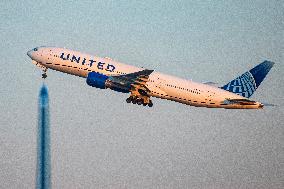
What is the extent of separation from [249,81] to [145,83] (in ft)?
59.1

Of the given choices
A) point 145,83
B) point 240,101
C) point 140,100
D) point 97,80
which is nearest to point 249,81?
point 240,101

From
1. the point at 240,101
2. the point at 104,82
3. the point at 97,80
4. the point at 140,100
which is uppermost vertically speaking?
the point at 97,80

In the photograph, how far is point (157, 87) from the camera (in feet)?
250

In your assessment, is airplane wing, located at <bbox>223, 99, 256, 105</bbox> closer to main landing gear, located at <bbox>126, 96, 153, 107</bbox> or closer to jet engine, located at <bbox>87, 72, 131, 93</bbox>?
main landing gear, located at <bbox>126, 96, 153, 107</bbox>

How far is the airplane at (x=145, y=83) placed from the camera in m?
73.9

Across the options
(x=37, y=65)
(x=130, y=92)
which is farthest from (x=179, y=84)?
(x=37, y=65)

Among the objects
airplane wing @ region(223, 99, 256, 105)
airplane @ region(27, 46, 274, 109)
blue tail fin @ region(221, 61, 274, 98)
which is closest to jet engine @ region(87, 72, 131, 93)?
airplane @ region(27, 46, 274, 109)

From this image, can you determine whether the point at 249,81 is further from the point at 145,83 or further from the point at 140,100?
the point at 140,100

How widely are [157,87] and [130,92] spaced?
4565mm

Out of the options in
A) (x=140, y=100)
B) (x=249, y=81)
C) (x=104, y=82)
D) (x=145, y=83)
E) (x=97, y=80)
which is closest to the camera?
(x=97, y=80)

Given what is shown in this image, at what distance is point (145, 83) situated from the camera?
7594 cm

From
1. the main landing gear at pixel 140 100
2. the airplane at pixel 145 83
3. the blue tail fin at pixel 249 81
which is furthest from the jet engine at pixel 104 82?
the blue tail fin at pixel 249 81

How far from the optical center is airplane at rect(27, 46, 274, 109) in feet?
243

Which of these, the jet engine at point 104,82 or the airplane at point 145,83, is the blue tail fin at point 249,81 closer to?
the airplane at point 145,83
